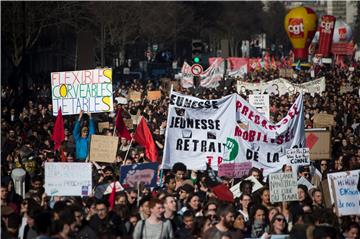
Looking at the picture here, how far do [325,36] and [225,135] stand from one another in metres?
60.4

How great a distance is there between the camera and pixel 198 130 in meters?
17.0

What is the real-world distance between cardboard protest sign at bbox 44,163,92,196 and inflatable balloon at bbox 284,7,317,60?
61102 mm

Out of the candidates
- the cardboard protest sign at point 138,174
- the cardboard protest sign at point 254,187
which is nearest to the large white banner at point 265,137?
the cardboard protest sign at point 254,187

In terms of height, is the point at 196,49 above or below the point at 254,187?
above

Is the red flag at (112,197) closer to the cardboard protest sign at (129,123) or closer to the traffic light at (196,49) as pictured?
the cardboard protest sign at (129,123)

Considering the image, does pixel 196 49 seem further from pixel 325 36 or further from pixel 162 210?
pixel 325 36

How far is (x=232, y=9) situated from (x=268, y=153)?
106 meters

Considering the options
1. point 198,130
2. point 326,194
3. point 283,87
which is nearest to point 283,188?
point 326,194

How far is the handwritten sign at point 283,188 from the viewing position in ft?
41.4

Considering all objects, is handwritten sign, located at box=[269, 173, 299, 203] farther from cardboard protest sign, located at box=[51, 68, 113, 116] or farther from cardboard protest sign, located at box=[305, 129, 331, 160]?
cardboard protest sign, located at box=[51, 68, 113, 116]

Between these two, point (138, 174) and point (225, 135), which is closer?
point (138, 174)

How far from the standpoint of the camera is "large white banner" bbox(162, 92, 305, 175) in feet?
54.9

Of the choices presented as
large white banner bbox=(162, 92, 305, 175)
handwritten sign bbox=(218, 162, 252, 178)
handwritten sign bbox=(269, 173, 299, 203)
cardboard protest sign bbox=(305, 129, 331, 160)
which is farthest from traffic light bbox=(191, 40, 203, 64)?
handwritten sign bbox=(269, 173, 299, 203)

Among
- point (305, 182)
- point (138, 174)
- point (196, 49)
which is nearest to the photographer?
point (138, 174)
